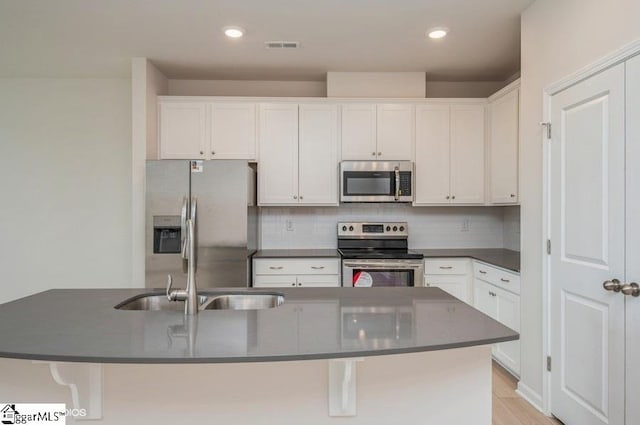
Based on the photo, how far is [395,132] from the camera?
4.00 m

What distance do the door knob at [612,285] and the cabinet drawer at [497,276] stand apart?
0.92 metres

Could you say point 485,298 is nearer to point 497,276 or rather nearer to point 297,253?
point 497,276

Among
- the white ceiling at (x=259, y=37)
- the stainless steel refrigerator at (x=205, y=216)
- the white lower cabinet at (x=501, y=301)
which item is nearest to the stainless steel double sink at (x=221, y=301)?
the stainless steel refrigerator at (x=205, y=216)

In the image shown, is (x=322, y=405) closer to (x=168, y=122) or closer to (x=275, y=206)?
(x=275, y=206)

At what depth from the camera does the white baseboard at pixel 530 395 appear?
2610 mm

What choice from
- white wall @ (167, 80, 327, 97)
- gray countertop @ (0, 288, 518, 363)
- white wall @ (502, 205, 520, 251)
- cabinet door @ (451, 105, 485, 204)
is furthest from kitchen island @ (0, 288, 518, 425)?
white wall @ (167, 80, 327, 97)

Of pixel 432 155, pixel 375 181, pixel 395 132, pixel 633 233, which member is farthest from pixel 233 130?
pixel 633 233

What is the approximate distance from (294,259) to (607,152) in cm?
251

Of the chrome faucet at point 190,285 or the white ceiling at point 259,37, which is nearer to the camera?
the chrome faucet at point 190,285

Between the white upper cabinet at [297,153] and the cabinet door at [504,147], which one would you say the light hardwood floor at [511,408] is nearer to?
the cabinet door at [504,147]

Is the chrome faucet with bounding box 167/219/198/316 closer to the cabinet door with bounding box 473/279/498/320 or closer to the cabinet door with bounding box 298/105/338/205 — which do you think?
the cabinet door with bounding box 298/105/338/205

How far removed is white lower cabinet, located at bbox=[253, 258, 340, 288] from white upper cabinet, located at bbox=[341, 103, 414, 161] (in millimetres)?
1085

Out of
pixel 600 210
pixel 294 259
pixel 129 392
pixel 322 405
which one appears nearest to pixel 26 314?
pixel 129 392

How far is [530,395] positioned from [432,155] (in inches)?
Result: 87.7
